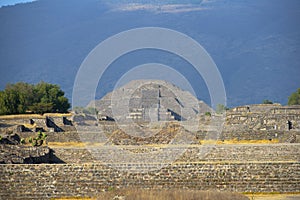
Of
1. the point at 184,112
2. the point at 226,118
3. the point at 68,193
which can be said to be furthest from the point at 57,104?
the point at 68,193

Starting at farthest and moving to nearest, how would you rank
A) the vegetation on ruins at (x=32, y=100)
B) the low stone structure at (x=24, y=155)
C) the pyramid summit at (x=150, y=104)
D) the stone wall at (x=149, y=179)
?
the vegetation on ruins at (x=32, y=100) → the pyramid summit at (x=150, y=104) → the low stone structure at (x=24, y=155) → the stone wall at (x=149, y=179)

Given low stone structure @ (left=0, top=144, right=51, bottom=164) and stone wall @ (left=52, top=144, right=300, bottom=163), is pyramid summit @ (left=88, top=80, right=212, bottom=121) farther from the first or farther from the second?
low stone structure @ (left=0, top=144, right=51, bottom=164)

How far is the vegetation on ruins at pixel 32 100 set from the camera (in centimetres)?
6412

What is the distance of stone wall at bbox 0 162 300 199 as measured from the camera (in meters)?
22.8

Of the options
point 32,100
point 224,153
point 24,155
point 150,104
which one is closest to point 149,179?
point 224,153

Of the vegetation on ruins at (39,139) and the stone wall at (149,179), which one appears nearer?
the stone wall at (149,179)

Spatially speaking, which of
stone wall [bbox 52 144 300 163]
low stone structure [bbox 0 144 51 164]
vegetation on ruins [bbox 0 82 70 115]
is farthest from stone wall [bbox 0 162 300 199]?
vegetation on ruins [bbox 0 82 70 115]

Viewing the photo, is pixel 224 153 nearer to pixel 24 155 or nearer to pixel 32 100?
pixel 24 155

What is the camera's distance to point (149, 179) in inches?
904

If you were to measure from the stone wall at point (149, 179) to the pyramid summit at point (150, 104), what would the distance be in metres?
29.7

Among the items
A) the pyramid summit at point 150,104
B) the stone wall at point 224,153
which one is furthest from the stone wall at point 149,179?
the pyramid summit at point 150,104

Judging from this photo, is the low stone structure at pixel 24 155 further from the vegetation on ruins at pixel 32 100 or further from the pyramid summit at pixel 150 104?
the vegetation on ruins at pixel 32 100

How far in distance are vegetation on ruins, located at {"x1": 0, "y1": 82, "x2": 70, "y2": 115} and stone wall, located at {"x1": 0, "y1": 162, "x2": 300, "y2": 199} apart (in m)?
39.6

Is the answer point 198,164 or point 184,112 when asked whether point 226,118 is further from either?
point 198,164
